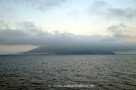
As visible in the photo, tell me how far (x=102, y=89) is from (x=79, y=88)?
200 inches

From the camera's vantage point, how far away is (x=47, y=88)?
35.6 m

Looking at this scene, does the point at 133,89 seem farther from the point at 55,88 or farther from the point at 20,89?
the point at 20,89

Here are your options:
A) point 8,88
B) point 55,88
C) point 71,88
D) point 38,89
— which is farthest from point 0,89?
point 71,88

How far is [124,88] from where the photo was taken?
35.3 meters

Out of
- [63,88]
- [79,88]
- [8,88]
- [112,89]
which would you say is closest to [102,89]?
[112,89]

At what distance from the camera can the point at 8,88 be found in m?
36.0

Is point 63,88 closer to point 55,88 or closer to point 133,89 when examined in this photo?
point 55,88

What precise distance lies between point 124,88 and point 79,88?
1020 centimetres

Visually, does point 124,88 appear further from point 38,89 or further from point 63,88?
point 38,89

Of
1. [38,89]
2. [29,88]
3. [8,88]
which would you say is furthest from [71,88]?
[8,88]

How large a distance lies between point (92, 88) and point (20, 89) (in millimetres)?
16181

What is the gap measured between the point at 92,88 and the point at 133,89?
885 cm

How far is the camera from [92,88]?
3541 cm

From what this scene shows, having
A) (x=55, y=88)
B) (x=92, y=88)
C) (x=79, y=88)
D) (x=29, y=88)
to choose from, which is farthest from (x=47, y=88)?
(x=92, y=88)
